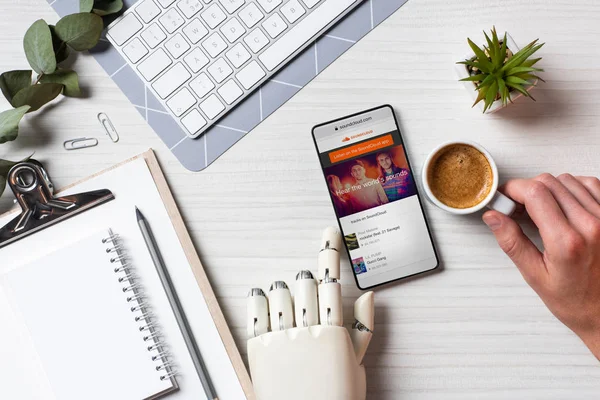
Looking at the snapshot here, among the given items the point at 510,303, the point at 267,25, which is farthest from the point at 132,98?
the point at 510,303

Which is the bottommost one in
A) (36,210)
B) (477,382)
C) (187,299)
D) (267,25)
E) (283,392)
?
(477,382)

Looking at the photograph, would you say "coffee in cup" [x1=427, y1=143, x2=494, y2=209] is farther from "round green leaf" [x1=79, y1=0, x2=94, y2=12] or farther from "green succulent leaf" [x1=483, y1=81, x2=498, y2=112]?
"round green leaf" [x1=79, y1=0, x2=94, y2=12]

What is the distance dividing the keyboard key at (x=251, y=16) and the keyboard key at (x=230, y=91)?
0.26ft

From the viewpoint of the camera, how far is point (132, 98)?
27.6 inches

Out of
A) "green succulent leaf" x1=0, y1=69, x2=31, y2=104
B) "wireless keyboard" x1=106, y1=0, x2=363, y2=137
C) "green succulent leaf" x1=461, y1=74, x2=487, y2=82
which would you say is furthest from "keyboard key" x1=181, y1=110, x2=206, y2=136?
"green succulent leaf" x1=461, y1=74, x2=487, y2=82

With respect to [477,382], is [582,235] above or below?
above

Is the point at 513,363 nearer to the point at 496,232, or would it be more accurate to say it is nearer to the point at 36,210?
the point at 496,232

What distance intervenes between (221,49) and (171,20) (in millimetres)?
75

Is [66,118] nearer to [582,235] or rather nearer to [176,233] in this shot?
[176,233]

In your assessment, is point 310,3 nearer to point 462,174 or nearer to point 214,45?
point 214,45

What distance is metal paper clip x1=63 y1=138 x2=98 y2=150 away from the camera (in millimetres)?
700

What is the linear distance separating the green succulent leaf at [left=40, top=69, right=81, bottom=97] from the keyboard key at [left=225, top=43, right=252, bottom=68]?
20 cm

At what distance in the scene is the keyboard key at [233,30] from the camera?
69cm

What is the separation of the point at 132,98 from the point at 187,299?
269 mm
